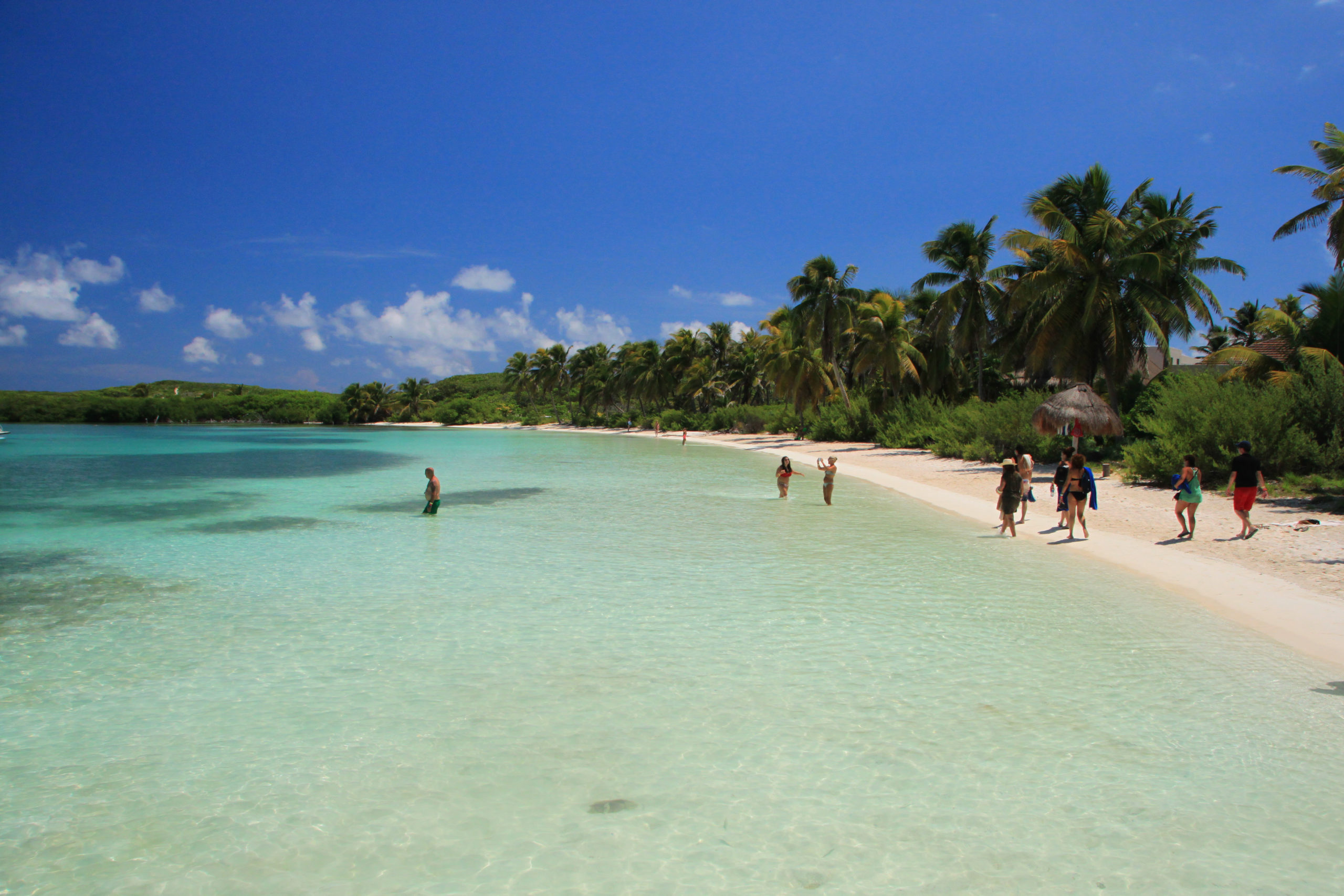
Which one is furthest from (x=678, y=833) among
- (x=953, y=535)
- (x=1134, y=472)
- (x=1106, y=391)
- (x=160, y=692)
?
(x=1106, y=391)

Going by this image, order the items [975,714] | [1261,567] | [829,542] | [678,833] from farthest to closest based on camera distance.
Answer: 1. [829,542]
2. [1261,567]
3. [975,714]
4. [678,833]

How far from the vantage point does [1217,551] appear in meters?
11.0

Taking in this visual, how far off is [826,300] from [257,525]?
34.7m

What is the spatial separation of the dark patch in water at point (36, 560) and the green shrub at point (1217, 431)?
22.7 meters

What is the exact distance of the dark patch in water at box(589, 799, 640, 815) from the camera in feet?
14.5

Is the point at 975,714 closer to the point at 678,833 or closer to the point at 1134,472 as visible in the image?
the point at 678,833

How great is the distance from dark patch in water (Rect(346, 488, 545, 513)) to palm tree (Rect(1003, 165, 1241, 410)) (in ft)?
63.0

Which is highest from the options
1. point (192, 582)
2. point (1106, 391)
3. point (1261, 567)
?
point (1106, 391)

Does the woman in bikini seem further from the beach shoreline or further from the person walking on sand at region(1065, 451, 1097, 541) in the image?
the beach shoreline

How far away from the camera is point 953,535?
13914 mm

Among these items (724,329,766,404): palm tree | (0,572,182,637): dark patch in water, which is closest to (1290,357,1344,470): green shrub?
(0,572,182,637): dark patch in water

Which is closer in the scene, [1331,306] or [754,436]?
[1331,306]

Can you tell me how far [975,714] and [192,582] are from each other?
410 inches

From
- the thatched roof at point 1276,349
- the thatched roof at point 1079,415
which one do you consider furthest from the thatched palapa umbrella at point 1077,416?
the thatched roof at point 1276,349
